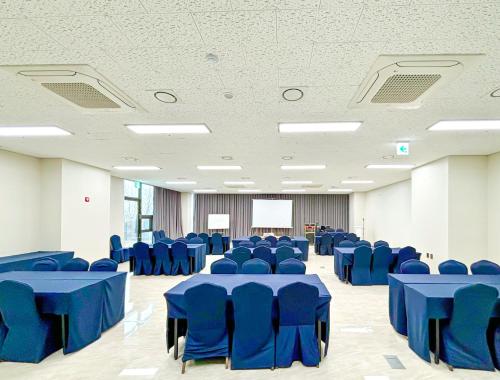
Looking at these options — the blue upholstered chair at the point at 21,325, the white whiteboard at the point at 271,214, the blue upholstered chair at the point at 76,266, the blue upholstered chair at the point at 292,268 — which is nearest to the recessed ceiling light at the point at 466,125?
the blue upholstered chair at the point at 292,268

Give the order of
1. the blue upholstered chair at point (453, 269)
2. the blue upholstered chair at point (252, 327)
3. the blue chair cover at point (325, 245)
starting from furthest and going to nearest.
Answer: the blue chair cover at point (325, 245)
the blue upholstered chair at point (453, 269)
the blue upholstered chair at point (252, 327)

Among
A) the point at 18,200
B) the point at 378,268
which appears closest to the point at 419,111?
the point at 378,268

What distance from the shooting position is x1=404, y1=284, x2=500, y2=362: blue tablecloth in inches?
145

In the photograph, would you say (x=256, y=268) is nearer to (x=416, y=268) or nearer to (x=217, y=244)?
(x=416, y=268)

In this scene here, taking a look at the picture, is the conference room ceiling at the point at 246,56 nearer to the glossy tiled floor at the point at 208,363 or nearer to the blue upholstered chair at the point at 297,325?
the blue upholstered chair at the point at 297,325

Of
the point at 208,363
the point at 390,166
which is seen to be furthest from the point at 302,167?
the point at 208,363

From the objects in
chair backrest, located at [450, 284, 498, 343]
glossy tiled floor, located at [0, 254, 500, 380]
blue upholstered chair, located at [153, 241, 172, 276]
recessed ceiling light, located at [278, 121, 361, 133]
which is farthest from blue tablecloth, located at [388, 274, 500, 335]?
blue upholstered chair, located at [153, 241, 172, 276]

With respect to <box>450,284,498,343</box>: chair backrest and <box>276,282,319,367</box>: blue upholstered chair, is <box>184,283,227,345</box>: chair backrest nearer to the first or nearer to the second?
<box>276,282,319,367</box>: blue upholstered chair

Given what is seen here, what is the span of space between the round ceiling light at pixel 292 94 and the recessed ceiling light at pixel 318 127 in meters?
1.10

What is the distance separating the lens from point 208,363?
12.5ft

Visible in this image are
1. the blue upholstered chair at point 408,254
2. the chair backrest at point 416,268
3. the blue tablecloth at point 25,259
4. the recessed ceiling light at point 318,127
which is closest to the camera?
the recessed ceiling light at point 318,127

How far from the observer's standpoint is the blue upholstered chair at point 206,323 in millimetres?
3570

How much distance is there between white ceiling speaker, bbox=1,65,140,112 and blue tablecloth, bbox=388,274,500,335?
15.3ft

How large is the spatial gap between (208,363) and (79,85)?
11.7ft
